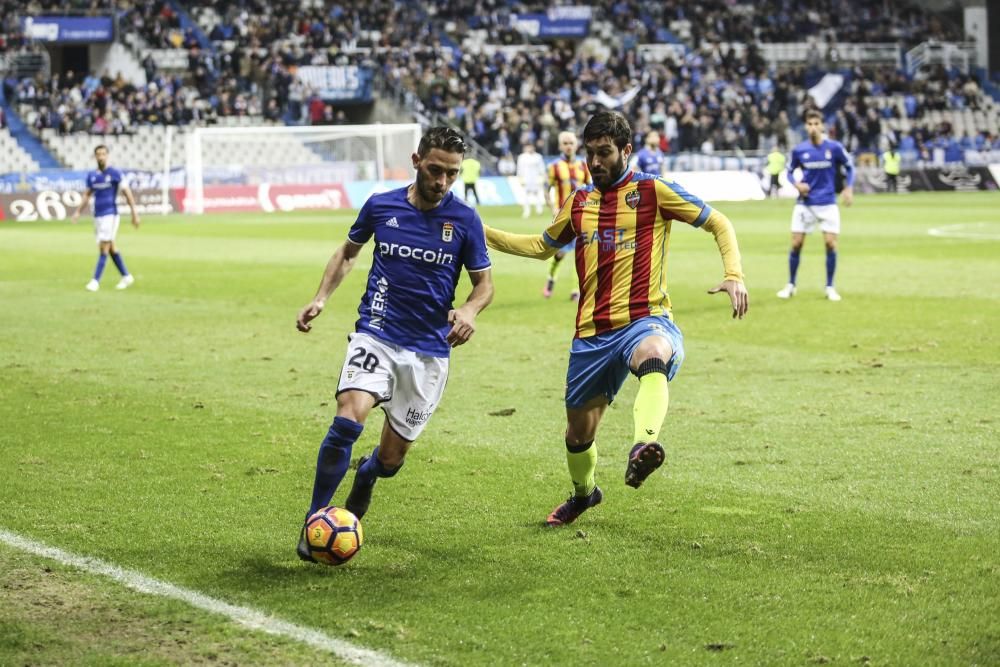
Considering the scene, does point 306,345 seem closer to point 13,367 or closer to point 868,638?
point 13,367

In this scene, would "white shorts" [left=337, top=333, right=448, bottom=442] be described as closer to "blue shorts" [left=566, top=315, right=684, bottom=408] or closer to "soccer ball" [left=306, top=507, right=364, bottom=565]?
"soccer ball" [left=306, top=507, right=364, bottom=565]

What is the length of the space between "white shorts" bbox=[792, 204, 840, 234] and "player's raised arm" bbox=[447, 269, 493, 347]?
465 inches

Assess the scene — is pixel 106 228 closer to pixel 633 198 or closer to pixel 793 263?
pixel 793 263

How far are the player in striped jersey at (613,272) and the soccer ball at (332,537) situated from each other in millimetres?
1286

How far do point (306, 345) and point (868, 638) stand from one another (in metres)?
9.89

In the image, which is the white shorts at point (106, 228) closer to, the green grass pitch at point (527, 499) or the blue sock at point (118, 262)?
the blue sock at point (118, 262)

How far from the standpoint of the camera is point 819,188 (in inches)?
697

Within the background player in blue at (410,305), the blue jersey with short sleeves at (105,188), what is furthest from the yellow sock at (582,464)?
the blue jersey with short sleeves at (105,188)

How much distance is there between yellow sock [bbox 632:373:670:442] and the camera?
6.10 m

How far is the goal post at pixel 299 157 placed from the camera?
145 feet

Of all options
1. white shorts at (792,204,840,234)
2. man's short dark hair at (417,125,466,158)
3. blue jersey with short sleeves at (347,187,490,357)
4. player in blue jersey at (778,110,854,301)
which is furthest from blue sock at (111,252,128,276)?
man's short dark hair at (417,125,466,158)

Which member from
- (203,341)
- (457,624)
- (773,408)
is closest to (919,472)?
(773,408)

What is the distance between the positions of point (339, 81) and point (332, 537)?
4756 centimetres

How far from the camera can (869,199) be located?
4541cm
